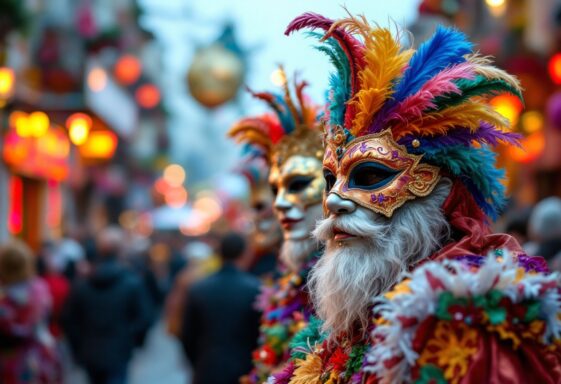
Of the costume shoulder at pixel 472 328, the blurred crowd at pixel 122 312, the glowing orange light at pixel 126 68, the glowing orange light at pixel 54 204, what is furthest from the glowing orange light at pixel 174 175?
the costume shoulder at pixel 472 328

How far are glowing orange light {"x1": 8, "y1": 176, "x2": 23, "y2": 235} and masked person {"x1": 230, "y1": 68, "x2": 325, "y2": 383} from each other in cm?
1268

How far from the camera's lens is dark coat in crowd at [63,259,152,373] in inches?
353

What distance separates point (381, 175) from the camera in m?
3.33

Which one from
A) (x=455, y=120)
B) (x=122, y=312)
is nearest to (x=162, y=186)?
(x=122, y=312)

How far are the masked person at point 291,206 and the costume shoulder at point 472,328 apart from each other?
218 cm

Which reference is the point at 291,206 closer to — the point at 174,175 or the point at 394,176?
the point at 394,176

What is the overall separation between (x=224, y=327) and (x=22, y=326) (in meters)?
1.78

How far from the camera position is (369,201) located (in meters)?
3.27

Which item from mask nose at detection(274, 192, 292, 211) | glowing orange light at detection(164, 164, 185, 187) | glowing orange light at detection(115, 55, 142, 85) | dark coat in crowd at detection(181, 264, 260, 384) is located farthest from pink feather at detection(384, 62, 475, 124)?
glowing orange light at detection(164, 164, 185, 187)

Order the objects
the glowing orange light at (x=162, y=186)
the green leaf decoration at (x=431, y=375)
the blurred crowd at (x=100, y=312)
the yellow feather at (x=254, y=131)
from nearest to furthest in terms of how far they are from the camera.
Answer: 1. the green leaf decoration at (x=431, y=375)
2. the yellow feather at (x=254, y=131)
3. the blurred crowd at (x=100, y=312)
4. the glowing orange light at (x=162, y=186)

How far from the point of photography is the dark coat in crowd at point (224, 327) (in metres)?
6.89

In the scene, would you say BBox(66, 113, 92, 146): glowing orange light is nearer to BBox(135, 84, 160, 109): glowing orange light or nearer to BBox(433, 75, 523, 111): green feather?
BBox(433, 75, 523, 111): green feather

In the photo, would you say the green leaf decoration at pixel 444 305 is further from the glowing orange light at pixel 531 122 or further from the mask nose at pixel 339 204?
the glowing orange light at pixel 531 122

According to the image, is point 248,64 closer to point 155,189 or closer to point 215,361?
point 215,361
